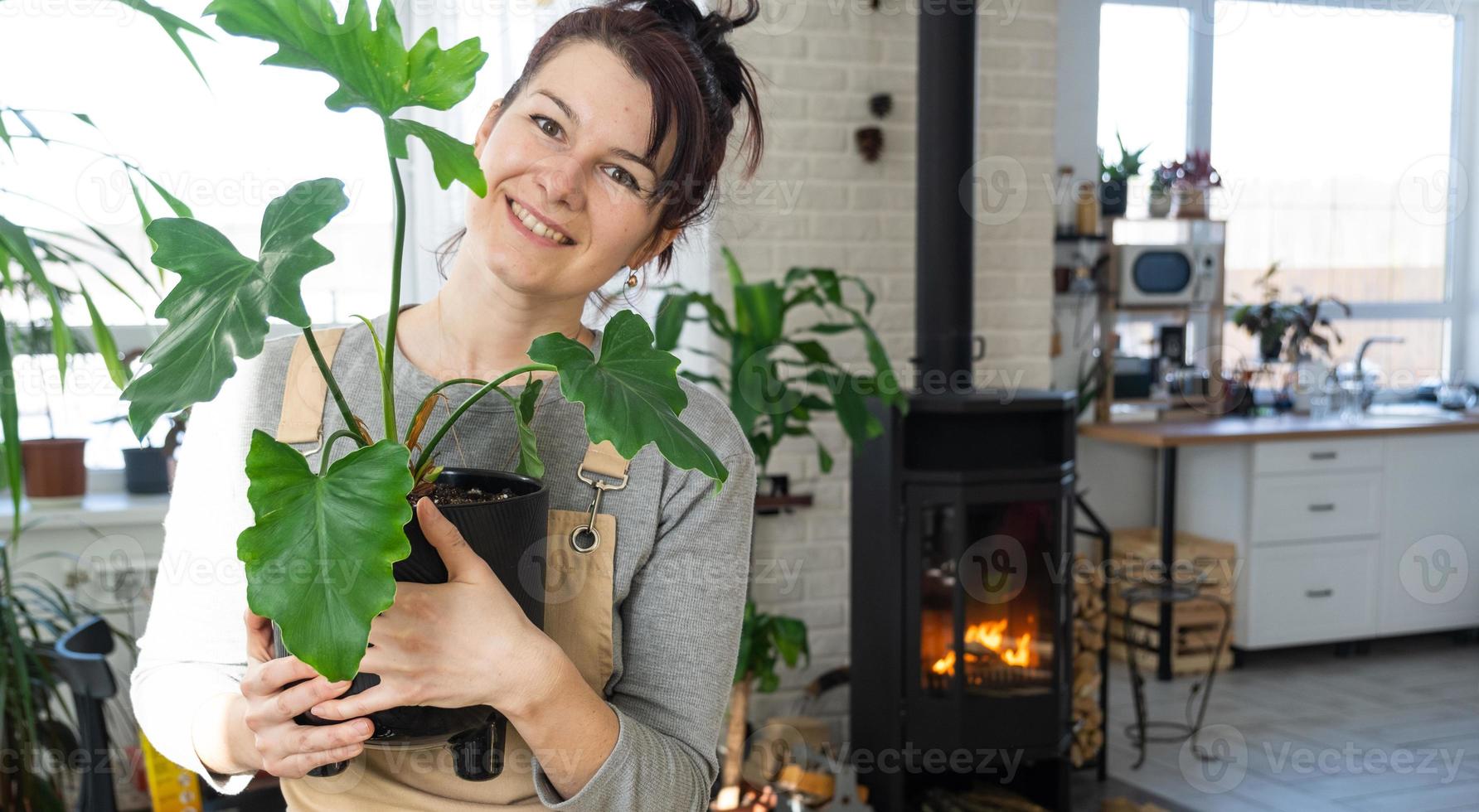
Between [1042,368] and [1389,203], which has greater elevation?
[1389,203]

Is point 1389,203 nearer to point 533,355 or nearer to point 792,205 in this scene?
point 792,205

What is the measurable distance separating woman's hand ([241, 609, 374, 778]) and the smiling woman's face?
0.37 metres

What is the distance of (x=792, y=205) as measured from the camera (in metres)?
3.31

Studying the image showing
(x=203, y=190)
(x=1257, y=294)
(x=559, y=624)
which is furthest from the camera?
(x=1257, y=294)

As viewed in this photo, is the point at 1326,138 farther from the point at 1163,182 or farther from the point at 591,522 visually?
the point at 591,522

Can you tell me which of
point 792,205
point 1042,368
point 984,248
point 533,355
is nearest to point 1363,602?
point 1042,368

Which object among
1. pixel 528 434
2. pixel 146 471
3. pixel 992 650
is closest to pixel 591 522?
pixel 528 434

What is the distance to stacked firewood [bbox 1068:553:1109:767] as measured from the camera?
3.43 meters

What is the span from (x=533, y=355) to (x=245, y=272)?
0.56ft

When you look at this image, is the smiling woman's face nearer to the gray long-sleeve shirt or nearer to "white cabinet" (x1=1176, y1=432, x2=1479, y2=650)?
the gray long-sleeve shirt

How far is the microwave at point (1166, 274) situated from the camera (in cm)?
471

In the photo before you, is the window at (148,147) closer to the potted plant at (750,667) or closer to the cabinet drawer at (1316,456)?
the potted plant at (750,667)

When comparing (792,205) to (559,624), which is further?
(792,205)

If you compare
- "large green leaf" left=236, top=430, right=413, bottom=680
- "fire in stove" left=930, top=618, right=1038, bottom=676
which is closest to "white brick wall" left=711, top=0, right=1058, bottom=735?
"fire in stove" left=930, top=618, right=1038, bottom=676
